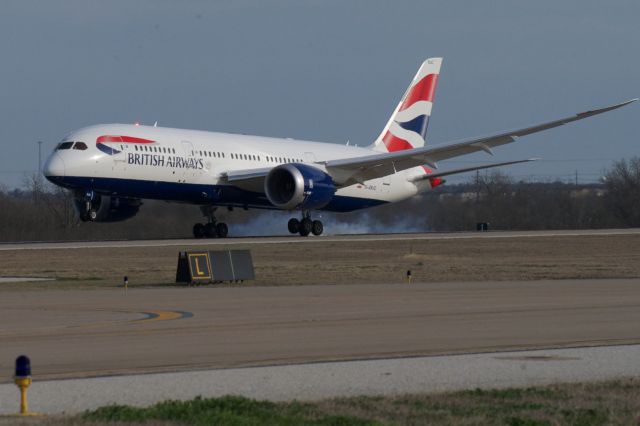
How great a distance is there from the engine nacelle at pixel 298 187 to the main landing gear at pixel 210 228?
4.14 m

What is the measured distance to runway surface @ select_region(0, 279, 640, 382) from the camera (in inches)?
666

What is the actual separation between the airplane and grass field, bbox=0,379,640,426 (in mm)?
36338

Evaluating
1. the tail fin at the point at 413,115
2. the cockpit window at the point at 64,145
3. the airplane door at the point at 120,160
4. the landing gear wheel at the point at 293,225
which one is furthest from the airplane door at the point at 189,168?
the tail fin at the point at 413,115

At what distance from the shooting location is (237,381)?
14.3 meters

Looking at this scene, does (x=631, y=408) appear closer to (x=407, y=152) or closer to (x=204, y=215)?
(x=407, y=152)

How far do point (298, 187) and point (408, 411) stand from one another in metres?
43.7

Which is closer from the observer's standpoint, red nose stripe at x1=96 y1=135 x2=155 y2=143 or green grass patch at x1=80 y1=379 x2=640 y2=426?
green grass patch at x1=80 y1=379 x2=640 y2=426

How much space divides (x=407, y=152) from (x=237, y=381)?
43.7 meters

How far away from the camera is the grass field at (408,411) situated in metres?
11.5

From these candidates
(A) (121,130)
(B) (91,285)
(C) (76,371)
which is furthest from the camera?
(A) (121,130)

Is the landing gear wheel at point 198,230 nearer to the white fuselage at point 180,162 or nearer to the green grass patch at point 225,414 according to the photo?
the white fuselage at point 180,162

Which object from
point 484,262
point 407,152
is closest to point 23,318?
point 484,262

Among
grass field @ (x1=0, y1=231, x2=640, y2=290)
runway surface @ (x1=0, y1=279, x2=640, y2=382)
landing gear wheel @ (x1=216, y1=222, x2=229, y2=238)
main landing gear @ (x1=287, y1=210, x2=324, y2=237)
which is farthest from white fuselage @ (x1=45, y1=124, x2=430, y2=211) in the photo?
runway surface @ (x1=0, y1=279, x2=640, y2=382)

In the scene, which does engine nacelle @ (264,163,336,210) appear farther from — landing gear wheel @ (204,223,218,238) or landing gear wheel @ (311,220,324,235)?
landing gear wheel @ (204,223,218,238)
